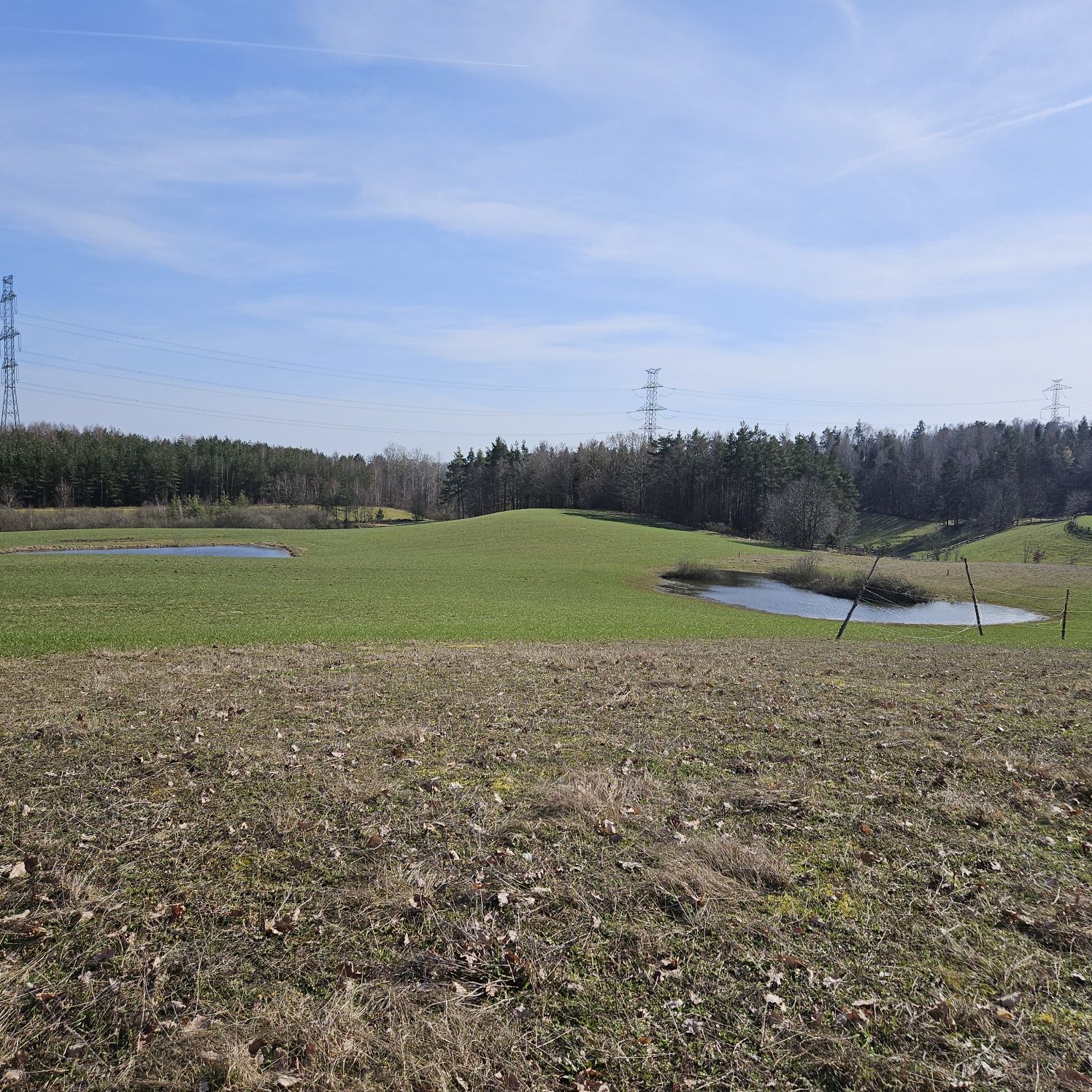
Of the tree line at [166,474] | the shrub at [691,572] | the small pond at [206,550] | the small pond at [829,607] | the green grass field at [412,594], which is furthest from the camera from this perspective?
the tree line at [166,474]

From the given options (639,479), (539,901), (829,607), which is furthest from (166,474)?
(539,901)

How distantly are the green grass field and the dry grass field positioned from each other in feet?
41.1

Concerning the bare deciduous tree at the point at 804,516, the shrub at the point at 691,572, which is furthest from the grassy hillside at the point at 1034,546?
the shrub at the point at 691,572

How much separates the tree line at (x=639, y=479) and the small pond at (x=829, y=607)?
40.3 m

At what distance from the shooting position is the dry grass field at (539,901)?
3.89 m

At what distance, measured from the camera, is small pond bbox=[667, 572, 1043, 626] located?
40.8m

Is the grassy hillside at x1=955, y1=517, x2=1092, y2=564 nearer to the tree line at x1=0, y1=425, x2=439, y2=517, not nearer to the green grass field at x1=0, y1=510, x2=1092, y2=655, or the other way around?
the green grass field at x1=0, y1=510, x2=1092, y2=655

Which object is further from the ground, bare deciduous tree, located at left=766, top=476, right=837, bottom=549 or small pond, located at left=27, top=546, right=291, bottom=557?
bare deciduous tree, located at left=766, top=476, right=837, bottom=549

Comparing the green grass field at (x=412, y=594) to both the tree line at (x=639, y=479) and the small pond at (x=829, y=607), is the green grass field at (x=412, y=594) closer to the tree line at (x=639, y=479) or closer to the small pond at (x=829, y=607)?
the small pond at (x=829, y=607)

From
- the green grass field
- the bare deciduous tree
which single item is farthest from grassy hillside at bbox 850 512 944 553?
the green grass field

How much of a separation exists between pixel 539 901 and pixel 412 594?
31.5 metres

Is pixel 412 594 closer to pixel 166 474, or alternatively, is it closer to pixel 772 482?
pixel 772 482

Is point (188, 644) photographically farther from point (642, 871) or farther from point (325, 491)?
point (325, 491)

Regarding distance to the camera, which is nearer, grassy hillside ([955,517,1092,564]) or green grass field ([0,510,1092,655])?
green grass field ([0,510,1092,655])
